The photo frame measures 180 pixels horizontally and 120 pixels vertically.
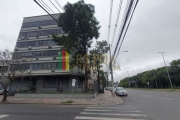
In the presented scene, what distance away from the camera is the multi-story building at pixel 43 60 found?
25812mm

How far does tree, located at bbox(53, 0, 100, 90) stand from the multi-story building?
18.6 feet

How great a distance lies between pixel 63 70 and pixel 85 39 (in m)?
8.00

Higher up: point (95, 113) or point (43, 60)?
point (43, 60)

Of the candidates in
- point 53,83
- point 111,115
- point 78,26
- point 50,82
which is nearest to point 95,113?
point 111,115

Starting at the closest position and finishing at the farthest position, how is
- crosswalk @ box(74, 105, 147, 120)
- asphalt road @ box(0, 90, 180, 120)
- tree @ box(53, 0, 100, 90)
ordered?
crosswalk @ box(74, 105, 147, 120), asphalt road @ box(0, 90, 180, 120), tree @ box(53, 0, 100, 90)

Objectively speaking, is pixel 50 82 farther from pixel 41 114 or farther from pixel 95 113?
pixel 95 113

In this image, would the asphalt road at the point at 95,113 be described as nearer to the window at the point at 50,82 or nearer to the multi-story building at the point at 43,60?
the multi-story building at the point at 43,60

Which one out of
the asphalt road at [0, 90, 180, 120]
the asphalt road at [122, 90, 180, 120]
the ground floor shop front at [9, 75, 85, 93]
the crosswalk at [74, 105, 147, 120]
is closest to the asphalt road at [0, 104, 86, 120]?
the asphalt road at [0, 90, 180, 120]

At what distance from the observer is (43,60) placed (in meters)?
27.1

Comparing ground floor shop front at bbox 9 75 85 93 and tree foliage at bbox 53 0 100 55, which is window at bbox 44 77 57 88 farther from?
tree foliage at bbox 53 0 100 55

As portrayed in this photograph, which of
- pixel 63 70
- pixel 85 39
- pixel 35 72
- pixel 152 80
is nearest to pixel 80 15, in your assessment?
pixel 85 39

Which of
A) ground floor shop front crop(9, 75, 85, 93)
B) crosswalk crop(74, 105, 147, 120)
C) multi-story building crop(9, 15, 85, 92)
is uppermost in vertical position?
multi-story building crop(9, 15, 85, 92)

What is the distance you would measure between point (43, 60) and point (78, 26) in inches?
452

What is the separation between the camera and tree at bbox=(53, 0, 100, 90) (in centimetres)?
1983
